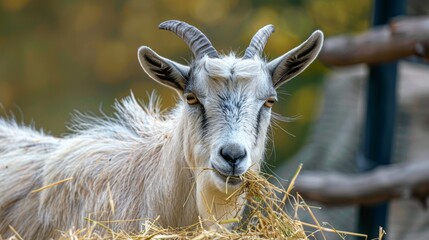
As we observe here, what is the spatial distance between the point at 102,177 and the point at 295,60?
5.79 ft

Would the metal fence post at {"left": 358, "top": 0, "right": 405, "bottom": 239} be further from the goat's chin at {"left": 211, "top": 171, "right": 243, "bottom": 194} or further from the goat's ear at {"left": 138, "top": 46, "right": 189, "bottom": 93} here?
the goat's chin at {"left": 211, "top": 171, "right": 243, "bottom": 194}

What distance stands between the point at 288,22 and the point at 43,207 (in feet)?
70.6

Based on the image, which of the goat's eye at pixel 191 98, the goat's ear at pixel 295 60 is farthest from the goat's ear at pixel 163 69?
the goat's ear at pixel 295 60

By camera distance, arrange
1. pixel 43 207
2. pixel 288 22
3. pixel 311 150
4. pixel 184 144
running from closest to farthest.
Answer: pixel 184 144, pixel 43 207, pixel 311 150, pixel 288 22

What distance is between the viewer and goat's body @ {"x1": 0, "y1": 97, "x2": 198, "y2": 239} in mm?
7754

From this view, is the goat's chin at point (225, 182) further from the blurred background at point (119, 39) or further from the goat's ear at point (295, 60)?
the blurred background at point (119, 39)

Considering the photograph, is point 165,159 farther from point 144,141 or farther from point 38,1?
point 38,1

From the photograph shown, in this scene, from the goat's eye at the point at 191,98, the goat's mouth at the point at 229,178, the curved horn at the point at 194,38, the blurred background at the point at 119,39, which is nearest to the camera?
the goat's mouth at the point at 229,178

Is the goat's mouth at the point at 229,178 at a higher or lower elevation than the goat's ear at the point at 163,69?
lower

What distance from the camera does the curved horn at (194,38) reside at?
7609 mm

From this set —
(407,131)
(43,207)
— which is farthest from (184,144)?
(407,131)

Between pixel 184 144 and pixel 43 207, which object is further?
pixel 43 207

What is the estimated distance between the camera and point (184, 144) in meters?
7.56

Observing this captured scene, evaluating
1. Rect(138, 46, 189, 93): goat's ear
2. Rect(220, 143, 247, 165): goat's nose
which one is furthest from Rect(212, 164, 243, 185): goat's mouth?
Rect(138, 46, 189, 93): goat's ear
